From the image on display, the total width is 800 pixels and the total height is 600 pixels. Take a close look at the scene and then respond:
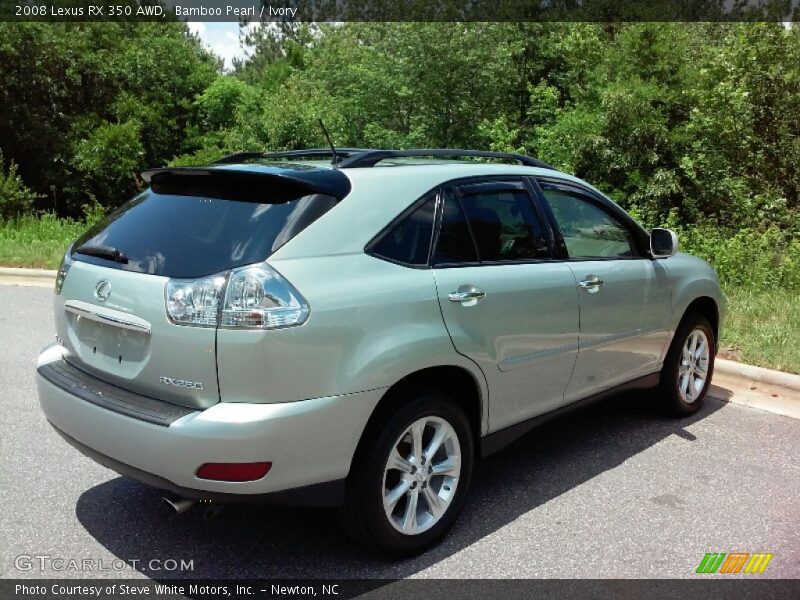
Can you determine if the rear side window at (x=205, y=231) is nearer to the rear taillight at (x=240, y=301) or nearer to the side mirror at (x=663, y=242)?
the rear taillight at (x=240, y=301)

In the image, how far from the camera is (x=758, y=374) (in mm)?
6195

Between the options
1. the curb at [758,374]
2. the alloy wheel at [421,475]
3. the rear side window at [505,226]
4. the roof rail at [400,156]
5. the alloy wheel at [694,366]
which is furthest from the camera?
the curb at [758,374]

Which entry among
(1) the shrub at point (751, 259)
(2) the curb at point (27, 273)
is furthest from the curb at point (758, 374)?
(2) the curb at point (27, 273)

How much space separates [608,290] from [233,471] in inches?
98.2

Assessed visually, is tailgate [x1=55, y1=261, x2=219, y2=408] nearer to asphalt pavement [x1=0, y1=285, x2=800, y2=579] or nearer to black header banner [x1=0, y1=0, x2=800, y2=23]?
asphalt pavement [x1=0, y1=285, x2=800, y2=579]

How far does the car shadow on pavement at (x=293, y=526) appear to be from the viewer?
10.7 ft

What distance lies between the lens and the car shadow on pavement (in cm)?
327

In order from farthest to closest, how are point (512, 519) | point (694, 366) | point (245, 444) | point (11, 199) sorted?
point (11, 199)
point (694, 366)
point (512, 519)
point (245, 444)

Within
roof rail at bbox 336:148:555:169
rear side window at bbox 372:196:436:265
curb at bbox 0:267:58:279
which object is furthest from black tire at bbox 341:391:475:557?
curb at bbox 0:267:58:279

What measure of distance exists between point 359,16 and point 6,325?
21509mm

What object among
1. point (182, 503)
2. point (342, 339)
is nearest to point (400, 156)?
point (342, 339)

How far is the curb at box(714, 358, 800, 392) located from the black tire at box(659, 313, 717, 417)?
39.1 inches
